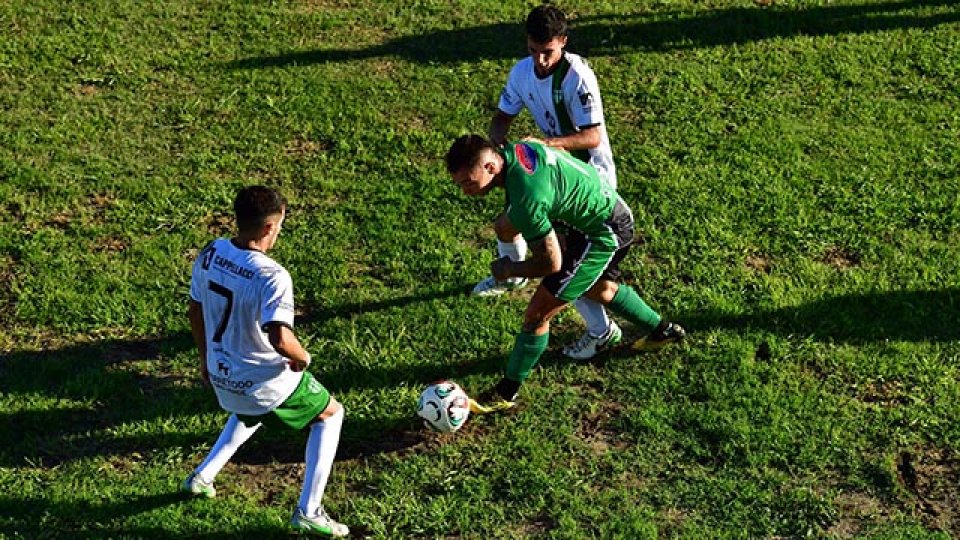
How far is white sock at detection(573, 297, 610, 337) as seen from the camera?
24.9ft

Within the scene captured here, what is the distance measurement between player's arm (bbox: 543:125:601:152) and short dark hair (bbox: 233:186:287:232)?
222 centimetres

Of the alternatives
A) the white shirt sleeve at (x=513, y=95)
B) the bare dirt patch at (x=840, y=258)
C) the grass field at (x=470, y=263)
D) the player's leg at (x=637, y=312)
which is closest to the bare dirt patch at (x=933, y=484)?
the grass field at (x=470, y=263)

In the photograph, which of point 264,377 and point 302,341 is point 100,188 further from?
point 264,377

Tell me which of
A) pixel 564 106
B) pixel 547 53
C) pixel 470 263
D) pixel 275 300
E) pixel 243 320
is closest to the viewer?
pixel 275 300

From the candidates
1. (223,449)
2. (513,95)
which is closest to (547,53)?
(513,95)

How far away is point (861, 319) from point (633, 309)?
1.78m

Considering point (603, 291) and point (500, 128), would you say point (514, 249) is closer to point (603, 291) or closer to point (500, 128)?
→ point (500, 128)

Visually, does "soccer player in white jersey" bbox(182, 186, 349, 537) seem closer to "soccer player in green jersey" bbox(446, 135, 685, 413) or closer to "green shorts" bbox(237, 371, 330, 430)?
"green shorts" bbox(237, 371, 330, 430)

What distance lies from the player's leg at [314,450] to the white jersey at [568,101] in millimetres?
2406

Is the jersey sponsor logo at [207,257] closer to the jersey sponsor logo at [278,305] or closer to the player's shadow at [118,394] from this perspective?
the jersey sponsor logo at [278,305]

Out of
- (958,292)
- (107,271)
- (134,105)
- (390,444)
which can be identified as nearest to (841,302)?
(958,292)

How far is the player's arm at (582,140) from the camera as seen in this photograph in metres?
7.27

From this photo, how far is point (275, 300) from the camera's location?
564 centimetres

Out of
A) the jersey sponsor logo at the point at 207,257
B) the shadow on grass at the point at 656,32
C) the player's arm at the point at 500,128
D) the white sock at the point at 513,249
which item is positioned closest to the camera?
the jersey sponsor logo at the point at 207,257
